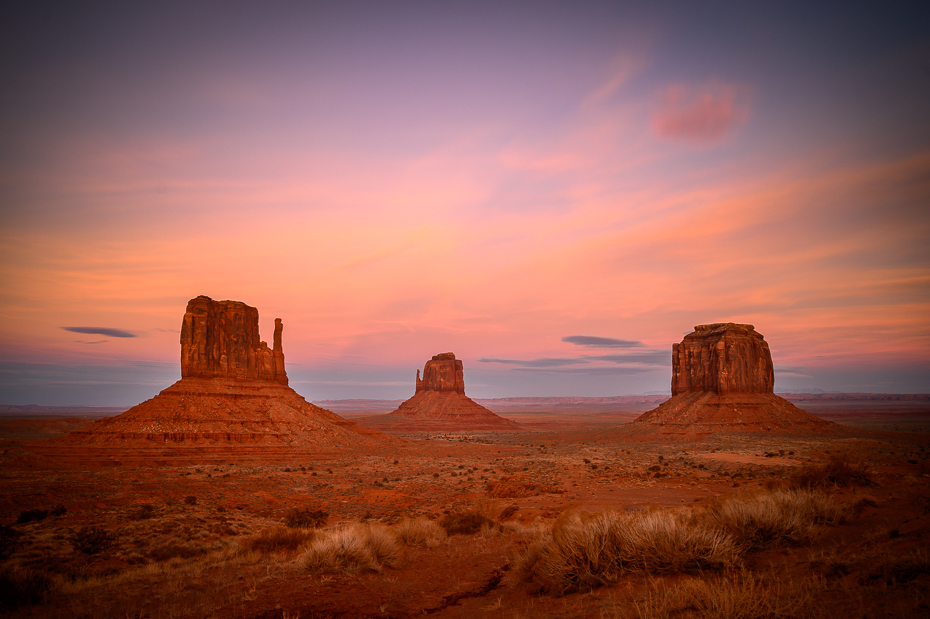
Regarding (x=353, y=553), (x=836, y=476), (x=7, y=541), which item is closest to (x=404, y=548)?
(x=353, y=553)

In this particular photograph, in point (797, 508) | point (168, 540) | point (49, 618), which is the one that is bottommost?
point (168, 540)

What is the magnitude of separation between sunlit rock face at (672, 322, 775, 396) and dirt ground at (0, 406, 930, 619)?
36242 millimetres

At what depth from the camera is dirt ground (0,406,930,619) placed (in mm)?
6141

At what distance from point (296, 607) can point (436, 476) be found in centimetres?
2606

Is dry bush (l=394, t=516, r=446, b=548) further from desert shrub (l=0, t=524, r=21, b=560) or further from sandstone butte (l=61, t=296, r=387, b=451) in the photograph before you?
sandstone butte (l=61, t=296, r=387, b=451)

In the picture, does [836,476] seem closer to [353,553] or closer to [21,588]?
[353,553]

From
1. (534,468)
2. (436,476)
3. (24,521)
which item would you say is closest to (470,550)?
(24,521)

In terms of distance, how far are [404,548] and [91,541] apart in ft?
29.1

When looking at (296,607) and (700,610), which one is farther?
(296,607)

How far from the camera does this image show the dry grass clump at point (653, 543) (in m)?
7.05

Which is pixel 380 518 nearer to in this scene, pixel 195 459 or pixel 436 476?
pixel 436 476

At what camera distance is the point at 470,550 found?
1180 cm

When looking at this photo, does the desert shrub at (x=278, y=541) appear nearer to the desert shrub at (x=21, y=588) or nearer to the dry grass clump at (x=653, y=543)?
the desert shrub at (x=21, y=588)

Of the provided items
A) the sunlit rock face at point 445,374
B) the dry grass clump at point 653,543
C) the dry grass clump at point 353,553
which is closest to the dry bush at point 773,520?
the dry grass clump at point 653,543
